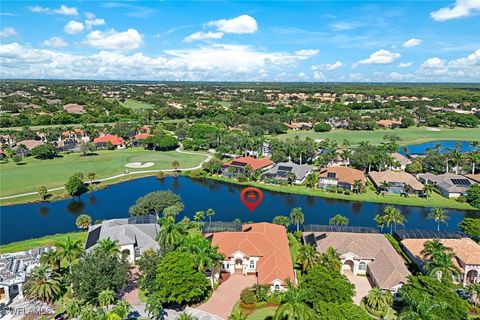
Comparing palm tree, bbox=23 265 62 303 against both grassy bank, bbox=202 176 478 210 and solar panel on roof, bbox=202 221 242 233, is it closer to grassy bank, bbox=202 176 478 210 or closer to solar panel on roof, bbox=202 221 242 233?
solar panel on roof, bbox=202 221 242 233

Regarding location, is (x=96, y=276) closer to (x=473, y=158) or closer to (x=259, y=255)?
(x=259, y=255)

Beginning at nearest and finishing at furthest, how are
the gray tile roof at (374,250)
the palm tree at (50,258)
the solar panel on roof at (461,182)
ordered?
the gray tile roof at (374,250)
the palm tree at (50,258)
the solar panel on roof at (461,182)

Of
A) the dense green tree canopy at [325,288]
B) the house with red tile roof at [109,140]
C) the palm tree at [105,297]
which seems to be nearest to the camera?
the palm tree at [105,297]

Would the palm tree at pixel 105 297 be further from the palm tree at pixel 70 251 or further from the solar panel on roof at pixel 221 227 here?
the solar panel on roof at pixel 221 227

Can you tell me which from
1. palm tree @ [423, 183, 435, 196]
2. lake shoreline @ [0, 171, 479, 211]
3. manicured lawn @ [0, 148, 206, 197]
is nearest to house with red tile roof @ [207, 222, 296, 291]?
lake shoreline @ [0, 171, 479, 211]

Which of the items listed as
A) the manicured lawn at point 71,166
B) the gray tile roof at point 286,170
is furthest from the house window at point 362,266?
the manicured lawn at point 71,166

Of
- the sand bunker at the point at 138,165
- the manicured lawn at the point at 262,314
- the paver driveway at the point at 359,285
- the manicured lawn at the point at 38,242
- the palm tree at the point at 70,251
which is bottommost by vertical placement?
the sand bunker at the point at 138,165

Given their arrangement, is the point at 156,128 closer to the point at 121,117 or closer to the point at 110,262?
the point at 121,117

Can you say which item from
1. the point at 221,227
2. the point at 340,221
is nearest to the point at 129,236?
the point at 221,227
